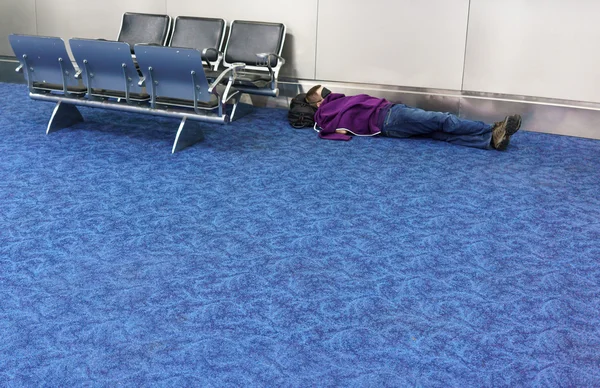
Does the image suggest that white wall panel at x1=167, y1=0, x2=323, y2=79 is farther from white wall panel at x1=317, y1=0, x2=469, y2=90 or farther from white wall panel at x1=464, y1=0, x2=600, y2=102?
white wall panel at x1=464, y1=0, x2=600, y2=102

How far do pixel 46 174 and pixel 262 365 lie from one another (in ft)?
8.95

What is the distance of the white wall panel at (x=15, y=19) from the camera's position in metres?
7.61

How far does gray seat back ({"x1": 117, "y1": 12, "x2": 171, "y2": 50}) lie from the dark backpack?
5.88ft

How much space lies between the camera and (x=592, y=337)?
2598 mm

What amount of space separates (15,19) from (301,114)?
4.17 m

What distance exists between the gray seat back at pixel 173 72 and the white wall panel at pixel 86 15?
243 centimetres

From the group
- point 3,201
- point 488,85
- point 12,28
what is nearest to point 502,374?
point 3,201

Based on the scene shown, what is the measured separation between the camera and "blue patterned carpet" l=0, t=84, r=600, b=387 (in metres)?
2.38

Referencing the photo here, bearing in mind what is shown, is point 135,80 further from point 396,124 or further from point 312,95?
point 396,124

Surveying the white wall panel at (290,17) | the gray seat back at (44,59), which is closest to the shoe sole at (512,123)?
the white wall panel at (290,17)

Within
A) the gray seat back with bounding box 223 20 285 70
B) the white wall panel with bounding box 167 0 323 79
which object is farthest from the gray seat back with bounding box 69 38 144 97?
the white wall panel with bounding box 167 0 323 79

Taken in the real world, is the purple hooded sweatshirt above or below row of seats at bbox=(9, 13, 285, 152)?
below

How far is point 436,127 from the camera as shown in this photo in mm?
5410

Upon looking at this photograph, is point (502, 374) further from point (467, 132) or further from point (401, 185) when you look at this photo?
point (467, 132)
